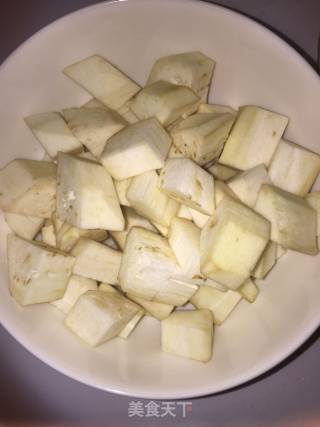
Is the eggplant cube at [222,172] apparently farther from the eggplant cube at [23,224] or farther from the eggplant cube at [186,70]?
the eggplant cube at [23,224]

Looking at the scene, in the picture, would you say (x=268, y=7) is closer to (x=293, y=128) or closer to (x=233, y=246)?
(x=293, y=128)

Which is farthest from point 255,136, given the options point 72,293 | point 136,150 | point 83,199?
point 72,293

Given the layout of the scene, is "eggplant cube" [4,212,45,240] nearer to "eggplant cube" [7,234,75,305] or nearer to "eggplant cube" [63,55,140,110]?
"eggplant cube" [7,234,75,305]

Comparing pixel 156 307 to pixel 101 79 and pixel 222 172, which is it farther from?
pixel 101 79

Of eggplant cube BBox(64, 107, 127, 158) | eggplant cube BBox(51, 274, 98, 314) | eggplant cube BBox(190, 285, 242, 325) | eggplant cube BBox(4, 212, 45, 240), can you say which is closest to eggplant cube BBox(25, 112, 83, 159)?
eggplant cube BBox(64, 107, 127, 158)

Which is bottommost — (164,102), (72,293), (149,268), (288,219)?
(72,293)
